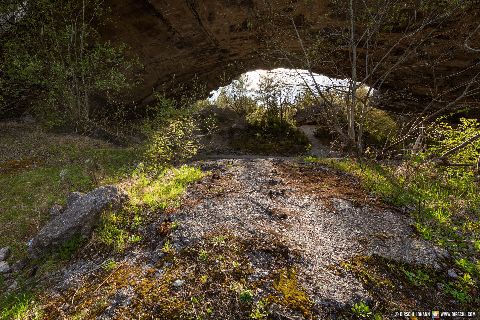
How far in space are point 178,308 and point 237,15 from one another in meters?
13.2

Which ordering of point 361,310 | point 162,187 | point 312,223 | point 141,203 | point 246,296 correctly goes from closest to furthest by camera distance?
point 361,310 → point 246,296 → point 312,223 → point 141,203 → point 162,187

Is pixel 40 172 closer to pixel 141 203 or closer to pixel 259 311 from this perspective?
pixel 141 203

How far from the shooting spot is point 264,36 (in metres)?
15.5

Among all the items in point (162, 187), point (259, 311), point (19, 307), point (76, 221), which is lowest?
point (19, 307)

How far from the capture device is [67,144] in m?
14.0

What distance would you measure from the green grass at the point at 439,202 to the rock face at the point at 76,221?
5.71 m

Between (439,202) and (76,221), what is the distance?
769 cm

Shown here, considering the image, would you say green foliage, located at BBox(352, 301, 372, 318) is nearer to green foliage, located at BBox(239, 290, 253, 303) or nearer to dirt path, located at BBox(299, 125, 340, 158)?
green foliage, located at BBox(239, 290, 253, 303)

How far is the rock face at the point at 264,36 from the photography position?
12.7 metres

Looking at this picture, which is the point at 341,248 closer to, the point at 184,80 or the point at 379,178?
the point at 379,178

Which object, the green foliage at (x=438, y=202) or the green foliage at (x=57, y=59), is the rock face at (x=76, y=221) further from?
the green foliage at (x=57, y=59)

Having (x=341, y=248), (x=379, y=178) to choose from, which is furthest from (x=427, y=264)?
(x=379, y=178)

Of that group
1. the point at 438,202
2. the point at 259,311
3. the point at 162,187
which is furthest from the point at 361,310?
the point at 162,187

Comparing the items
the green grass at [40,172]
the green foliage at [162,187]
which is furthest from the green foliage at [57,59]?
the green foliage at [162,187]
